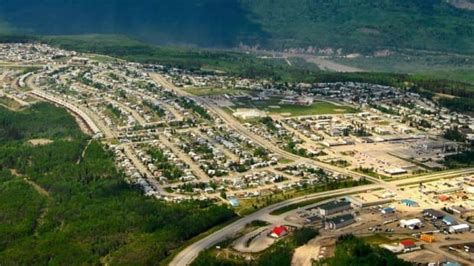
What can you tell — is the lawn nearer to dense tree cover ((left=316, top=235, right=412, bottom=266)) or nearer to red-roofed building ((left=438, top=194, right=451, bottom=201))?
red-roofed building ((left=438, top=194, right=451, bottom=201))

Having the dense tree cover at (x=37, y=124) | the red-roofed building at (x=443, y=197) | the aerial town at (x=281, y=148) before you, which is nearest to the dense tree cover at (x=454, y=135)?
the aerial town at (x=281, y=148)

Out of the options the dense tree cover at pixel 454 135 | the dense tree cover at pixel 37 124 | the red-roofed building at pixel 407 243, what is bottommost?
the dense tree cover at pixel 37 124

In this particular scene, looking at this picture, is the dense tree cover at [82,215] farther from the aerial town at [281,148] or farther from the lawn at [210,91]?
the lawn at [210,91]

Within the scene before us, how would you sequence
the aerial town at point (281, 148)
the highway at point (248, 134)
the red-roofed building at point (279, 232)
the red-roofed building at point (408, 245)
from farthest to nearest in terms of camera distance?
1. the highway at point (248, 134)
2. the aerial town at point (281, 148)
3. the red-roofed building at point (279, 232)
4. the red-roofed building at point (408, 245)

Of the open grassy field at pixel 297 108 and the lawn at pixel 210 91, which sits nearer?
the open grassy field at pixel 297 108

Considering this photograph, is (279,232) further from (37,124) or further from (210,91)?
(210,91)

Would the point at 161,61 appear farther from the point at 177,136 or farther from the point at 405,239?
the point at 405,239

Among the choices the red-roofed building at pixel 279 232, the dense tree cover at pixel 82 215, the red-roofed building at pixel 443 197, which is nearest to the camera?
the dense tree cover at pixel 82 215
